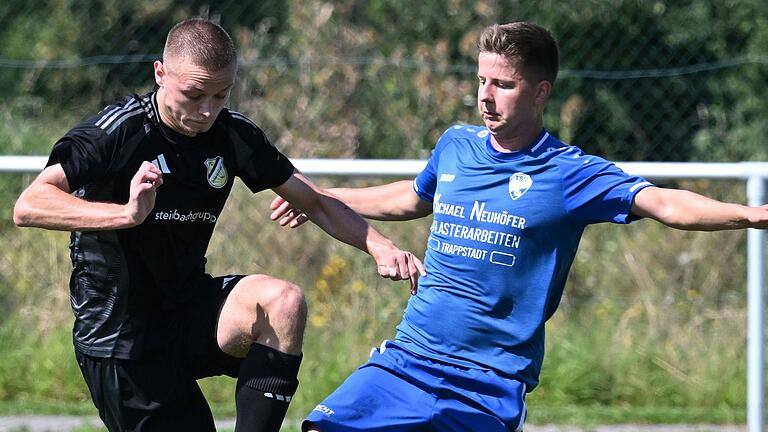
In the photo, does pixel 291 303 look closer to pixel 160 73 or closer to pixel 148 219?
pixel 148 219

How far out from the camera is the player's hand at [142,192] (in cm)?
346

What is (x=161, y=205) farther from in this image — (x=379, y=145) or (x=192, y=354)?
(x=379, y=145)

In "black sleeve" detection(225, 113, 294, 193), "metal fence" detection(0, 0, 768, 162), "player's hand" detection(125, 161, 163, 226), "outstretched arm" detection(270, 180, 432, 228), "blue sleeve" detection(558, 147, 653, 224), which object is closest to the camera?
"player's hand" detection(125, 161, 163, 226)

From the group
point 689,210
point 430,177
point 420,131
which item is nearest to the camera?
point 689,210

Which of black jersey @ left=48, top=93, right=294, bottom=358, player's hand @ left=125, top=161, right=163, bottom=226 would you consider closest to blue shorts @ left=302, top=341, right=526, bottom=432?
black jersey @ left=48, top=93, right=294, bottom=358

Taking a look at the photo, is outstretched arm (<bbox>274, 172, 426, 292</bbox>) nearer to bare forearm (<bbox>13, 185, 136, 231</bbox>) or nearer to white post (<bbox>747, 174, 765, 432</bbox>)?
bare forearm (<bbox>13, 185, 136, 231</bbox>)

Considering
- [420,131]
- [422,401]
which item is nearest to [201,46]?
[422,401]

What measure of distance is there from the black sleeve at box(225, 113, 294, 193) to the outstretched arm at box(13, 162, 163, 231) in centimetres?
54

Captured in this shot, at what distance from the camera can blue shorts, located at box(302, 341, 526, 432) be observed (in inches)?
149

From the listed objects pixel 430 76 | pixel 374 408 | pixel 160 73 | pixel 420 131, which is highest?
pixel 430 76

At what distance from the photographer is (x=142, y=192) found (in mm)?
3455

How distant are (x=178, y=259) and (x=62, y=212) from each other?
0.52 metres

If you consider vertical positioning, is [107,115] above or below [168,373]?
above

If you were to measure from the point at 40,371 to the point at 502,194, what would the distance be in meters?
3.85
